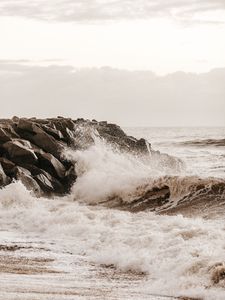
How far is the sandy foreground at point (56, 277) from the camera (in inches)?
265

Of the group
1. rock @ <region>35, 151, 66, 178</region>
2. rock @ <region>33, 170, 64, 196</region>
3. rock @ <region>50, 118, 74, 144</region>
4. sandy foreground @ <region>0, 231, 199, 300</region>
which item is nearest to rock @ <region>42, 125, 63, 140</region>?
rock @ <region>50, 118, 74, 144</region>

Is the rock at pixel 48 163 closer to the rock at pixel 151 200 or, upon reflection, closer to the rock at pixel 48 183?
the rock at pixel 48 183

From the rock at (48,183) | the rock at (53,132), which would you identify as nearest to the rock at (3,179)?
the rock at (48,183)

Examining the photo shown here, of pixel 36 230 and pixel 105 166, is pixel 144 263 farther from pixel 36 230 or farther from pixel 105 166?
pixel 105 166

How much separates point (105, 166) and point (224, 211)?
7905mm

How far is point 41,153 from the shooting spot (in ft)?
61.1

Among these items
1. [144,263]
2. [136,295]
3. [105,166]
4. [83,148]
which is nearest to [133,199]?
[105,166]

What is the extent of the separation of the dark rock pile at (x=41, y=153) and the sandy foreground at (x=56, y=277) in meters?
6.96

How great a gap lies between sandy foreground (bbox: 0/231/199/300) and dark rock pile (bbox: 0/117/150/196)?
6.96 m

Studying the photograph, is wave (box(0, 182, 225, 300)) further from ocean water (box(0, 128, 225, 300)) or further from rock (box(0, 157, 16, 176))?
rock (box(0, 157, 16, 176))

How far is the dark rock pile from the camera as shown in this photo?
16984 mm

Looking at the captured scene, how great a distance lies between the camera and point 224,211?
540 inches

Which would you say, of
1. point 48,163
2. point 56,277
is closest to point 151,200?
point 48,163

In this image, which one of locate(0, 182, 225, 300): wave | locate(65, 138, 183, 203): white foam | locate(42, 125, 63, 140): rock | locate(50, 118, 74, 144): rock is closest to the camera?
locate(0, 182, 225, 300): wave
